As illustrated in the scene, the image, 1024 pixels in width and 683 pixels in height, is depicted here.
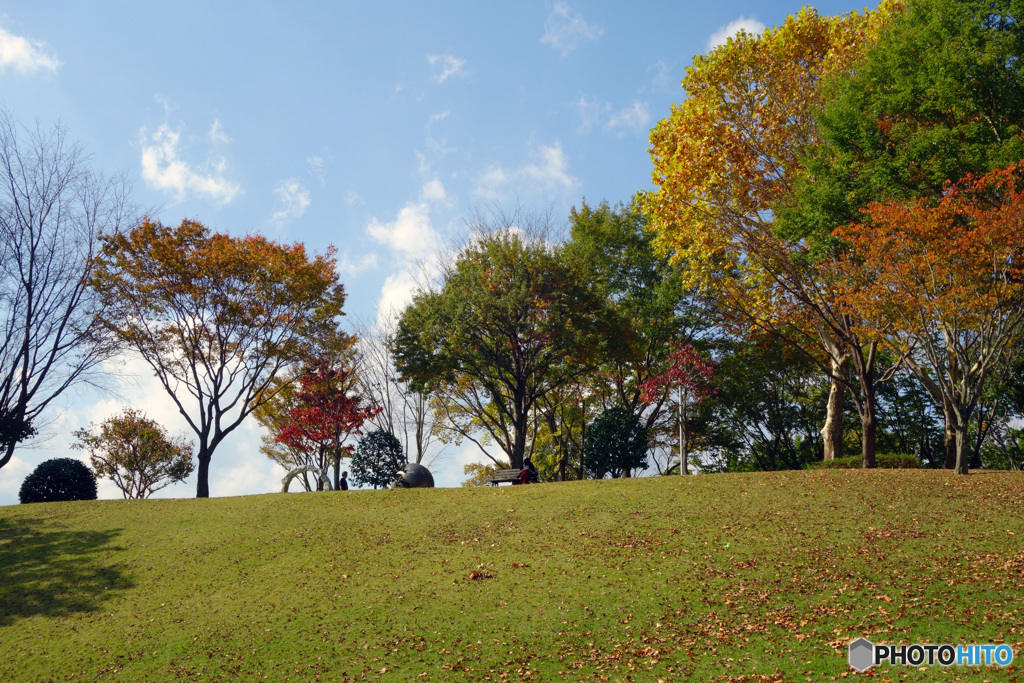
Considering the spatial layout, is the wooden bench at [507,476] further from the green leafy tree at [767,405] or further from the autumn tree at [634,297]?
the green leafy tree at [767,405]

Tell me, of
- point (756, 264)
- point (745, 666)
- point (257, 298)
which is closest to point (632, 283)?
point (756, 264)

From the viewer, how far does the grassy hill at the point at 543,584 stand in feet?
37.7

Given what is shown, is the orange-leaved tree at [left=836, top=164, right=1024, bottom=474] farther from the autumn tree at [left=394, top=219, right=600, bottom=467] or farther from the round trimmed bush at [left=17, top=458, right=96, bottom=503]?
the round trimmed bush at [left=17, top=458, right=96, bottom=503]

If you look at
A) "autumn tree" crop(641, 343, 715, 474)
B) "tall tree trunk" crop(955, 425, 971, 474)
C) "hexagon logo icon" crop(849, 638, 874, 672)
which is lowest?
"hexagon logo icon" crop(849, 638, 874, 672)

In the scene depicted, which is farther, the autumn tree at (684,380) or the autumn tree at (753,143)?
the autumn tree at (684,380)

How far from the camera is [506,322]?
29594mm

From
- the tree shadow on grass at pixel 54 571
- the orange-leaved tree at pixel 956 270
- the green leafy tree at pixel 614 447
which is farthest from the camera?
the green leafy tree at pixel 614 447

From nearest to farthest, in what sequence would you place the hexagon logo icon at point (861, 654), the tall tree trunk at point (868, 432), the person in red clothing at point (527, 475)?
the hexagon logo icon at point (861, 654)
the tall tree trunk at point (868, 432)
the person in red clothing at point (527, 475)

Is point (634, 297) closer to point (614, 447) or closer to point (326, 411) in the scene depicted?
point (614, 447)

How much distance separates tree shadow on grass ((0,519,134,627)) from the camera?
1612 centimetres

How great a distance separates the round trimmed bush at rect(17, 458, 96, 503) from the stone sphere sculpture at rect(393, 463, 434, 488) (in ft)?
37.9

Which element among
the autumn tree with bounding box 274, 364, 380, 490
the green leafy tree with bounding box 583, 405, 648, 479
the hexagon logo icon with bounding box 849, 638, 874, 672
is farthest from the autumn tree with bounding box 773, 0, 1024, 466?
the autumn tree with bounding box 274, 364, 380, 490

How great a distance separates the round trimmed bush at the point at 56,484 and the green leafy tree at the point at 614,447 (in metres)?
19.4

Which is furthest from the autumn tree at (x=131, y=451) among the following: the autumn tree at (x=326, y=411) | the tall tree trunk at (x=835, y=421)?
the tall tree trunk at (x=835, y=421)
